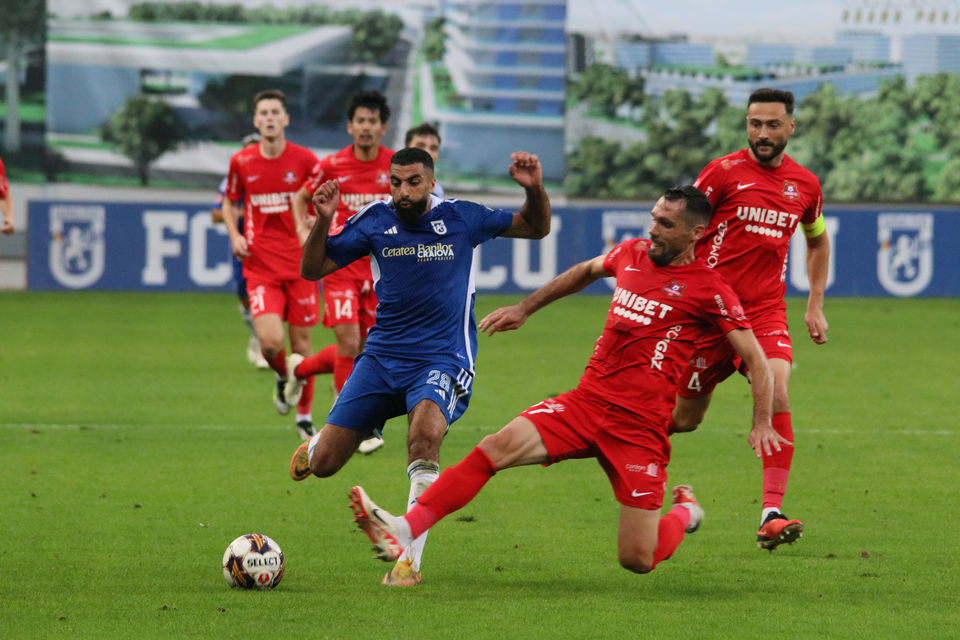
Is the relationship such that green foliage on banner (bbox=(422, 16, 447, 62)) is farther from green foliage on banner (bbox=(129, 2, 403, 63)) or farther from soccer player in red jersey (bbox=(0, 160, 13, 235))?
soccer player in red jersey (bbox=(0, 160, 13, 235))

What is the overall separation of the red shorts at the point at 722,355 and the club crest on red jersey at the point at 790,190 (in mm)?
640

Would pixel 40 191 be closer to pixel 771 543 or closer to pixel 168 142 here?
pixel 168 142

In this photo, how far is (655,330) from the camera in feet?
20.8

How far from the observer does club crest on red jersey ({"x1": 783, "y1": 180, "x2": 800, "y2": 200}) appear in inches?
302

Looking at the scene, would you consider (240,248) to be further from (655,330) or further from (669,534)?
(669,534)

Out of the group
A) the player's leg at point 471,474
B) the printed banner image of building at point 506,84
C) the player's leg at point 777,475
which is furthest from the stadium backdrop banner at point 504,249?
the player's leg at point 471,474

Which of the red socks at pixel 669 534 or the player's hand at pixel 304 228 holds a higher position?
the player's hand at pixel 304 228

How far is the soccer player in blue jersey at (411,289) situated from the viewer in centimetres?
675

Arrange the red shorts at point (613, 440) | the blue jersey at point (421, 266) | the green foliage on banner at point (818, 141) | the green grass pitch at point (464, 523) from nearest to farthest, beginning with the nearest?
1. the green grass pitch at point (464, 523)
2. the red shorts at point (613, 440)
3. the blue jersey at point (421, 266)
4. the green foliage on banner at point (818, 141)

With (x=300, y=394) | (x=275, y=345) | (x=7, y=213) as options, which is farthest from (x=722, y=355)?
(x=7, y=213)

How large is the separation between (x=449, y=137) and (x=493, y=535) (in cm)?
2054

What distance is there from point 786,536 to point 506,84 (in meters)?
21.6

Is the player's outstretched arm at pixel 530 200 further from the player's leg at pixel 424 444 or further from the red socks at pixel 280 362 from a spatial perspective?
the red socks at pixel 280 362

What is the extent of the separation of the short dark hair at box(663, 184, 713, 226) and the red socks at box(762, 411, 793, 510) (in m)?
1.43
